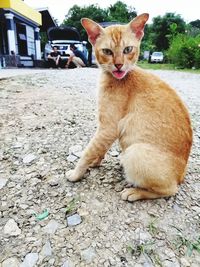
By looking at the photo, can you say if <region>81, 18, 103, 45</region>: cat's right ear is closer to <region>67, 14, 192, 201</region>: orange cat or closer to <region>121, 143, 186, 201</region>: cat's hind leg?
<region>67, 14, 192, 201</region>: orange cat

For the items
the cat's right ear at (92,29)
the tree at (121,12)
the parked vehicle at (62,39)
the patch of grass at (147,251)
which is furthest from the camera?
the tree at (121,12)

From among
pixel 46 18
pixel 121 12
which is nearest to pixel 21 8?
pixel 46 18

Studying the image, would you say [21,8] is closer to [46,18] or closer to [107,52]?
[46,18]

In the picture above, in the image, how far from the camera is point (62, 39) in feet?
58.0

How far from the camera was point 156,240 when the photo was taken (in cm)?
184

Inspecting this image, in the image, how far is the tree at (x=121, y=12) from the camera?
148 feet

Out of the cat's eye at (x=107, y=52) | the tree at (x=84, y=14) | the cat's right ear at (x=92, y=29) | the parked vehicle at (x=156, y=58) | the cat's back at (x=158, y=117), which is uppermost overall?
the tree at (x=84, y=14)

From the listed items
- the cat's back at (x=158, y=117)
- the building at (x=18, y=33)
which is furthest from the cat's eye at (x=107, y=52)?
the building at (x=18, y=33)

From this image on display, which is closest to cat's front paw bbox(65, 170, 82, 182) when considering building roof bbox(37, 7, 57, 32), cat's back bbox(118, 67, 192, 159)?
cat's back bbox(118, 67, 192, 159)

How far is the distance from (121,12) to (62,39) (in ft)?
110

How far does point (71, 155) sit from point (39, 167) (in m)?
0.39

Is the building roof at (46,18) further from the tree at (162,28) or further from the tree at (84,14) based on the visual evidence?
the tree at (162,28)

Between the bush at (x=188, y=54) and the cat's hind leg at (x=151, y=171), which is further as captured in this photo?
the bush at (x=188, y=54)

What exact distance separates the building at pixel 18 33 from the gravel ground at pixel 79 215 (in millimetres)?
12705
